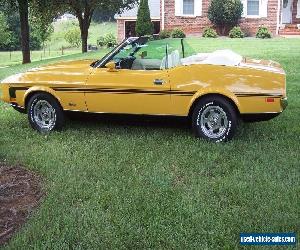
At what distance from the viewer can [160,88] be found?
6895 mm

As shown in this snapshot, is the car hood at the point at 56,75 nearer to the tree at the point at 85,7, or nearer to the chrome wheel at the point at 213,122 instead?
the chrome wheel at the point at 213,122

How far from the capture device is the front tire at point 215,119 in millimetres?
6762

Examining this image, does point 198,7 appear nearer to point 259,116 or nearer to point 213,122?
point 213,122

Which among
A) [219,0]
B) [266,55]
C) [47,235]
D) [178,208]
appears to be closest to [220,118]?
[178,208]

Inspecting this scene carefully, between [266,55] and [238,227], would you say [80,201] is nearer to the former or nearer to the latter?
[238,227]

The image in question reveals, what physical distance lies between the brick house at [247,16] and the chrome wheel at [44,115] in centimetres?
2678

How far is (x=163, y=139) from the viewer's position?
23.3 feet

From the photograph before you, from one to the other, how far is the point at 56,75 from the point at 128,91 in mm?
1258

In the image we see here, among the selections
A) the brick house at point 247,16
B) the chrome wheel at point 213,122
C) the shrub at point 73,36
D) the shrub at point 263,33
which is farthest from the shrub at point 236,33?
the shrub at point 73,36

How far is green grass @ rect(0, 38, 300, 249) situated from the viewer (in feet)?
14.0

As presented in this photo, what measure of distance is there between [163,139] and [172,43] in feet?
4.96

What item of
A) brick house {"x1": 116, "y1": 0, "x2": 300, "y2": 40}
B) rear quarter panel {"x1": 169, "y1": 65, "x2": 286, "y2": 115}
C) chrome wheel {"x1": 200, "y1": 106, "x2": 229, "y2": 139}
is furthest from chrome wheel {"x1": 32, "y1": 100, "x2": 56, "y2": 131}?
brick house {"x1": 116, "y1": 0, "x2": 300, "y2": 40}

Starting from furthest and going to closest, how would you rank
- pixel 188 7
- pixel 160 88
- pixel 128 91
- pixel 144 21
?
pixel 188 7 → pixel 144 21 → pixel 128 91 → pixel 160 88

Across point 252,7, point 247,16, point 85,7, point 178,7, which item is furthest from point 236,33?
point 85,7
